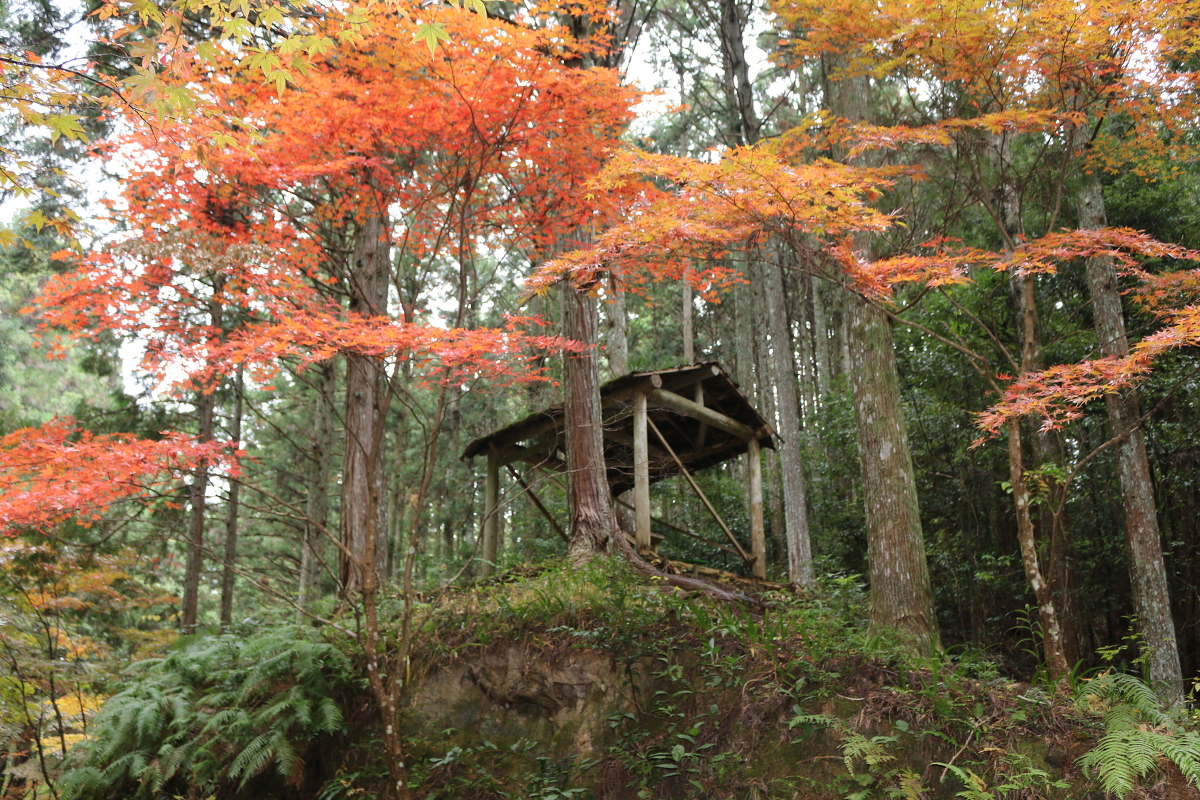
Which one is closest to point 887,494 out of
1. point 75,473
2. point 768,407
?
point 75,473

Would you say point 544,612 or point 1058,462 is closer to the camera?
point 544,612

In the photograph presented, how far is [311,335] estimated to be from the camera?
18.8ft

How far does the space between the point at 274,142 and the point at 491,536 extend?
595 cm

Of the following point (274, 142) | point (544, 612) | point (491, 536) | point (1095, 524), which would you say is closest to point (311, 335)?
point (274, 142)

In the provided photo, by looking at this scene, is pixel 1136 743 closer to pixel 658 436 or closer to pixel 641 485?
pixel 641 485

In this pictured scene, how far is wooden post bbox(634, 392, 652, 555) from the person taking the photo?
8.16 m

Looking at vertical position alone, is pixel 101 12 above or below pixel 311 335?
above

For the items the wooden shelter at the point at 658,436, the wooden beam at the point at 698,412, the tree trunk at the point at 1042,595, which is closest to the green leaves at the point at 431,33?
the tree trunk at the point at 1042,595

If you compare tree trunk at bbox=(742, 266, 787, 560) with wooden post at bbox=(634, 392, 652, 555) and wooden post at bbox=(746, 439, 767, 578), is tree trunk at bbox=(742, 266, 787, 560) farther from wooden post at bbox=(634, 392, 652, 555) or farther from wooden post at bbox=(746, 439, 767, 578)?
Result: wooden post at bbox=(634, 392, 652, 555)

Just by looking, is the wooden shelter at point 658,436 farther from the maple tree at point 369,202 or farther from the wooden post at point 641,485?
the maple tree at point 369,202

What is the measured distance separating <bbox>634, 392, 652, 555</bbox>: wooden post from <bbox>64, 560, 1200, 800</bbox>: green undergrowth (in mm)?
1351

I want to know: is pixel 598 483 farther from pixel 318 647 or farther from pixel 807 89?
pixel 807 89

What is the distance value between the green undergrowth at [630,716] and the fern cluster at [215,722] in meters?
0.02

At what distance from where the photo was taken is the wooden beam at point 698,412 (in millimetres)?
9234
